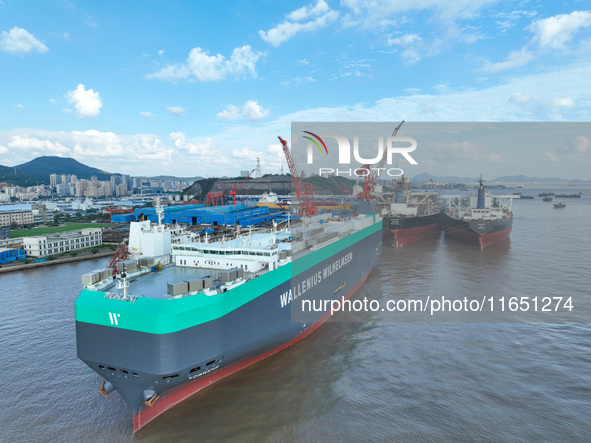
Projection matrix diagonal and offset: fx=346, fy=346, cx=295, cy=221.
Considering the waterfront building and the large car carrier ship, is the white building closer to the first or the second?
the large car carrier ship

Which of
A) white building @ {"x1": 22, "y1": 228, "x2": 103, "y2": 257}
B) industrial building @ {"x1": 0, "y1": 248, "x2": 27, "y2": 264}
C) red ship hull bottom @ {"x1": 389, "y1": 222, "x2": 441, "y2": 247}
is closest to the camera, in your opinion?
industrial building @ {"x1": 0, "y1": 248, "x2": 27, "y2": 264}

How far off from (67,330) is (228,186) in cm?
9701

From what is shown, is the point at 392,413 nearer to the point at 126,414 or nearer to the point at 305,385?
the point at 305,385

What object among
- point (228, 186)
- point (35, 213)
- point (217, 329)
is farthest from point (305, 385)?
point (228, 186)

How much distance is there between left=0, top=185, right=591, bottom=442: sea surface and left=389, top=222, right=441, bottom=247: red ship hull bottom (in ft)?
59.5

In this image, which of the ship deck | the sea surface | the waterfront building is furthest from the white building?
the ship deck

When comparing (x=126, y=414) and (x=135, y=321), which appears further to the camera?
(x=126, y=414)

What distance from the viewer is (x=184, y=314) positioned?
9.40 m

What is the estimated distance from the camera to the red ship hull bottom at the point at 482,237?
116 ft

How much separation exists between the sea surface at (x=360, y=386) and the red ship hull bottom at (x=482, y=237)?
1549cm

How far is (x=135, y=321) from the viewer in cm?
927

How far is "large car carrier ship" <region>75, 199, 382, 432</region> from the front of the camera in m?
9.34

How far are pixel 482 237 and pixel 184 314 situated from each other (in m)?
34.0

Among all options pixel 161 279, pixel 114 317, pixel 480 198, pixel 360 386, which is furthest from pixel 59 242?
pixel 480 198
